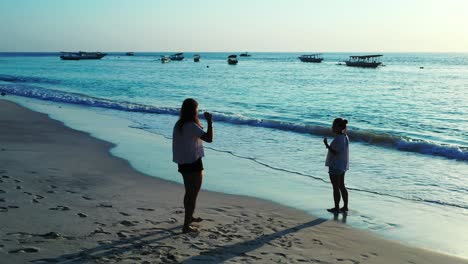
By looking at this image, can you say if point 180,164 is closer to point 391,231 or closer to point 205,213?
point 205,213

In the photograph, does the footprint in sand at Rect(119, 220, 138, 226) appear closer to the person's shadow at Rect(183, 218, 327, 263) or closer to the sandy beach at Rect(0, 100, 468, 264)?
the sandy beach at Rect(0, 100, 468, 264)

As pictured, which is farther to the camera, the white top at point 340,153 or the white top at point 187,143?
the white top at point 340,153

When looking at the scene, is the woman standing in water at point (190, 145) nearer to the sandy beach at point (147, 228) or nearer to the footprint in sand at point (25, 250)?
the sandy beach at point (147, 228)

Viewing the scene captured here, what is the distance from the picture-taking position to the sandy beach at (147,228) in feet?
17.2

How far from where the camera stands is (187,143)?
5867mm

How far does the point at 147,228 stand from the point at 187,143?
1.25 meters

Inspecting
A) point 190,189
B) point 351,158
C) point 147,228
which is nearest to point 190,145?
point 190,189

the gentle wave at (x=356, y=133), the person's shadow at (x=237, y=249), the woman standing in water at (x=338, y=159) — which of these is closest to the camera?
the person's shadow at (x=237, y=249)

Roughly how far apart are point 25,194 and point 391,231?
218 inches

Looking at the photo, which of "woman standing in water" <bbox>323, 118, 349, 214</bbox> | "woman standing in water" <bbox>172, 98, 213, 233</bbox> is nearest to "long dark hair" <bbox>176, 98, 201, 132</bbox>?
"woman standing in water" <bbox>172, 98, 213, 233</bbox>

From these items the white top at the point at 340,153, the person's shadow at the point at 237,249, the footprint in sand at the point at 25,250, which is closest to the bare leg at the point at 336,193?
the white top at the point at 340,153

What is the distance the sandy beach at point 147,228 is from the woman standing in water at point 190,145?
1.57 feet

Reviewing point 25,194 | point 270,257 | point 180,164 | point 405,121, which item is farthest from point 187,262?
point 405,121

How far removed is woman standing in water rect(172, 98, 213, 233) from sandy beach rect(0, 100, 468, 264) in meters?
0.48
